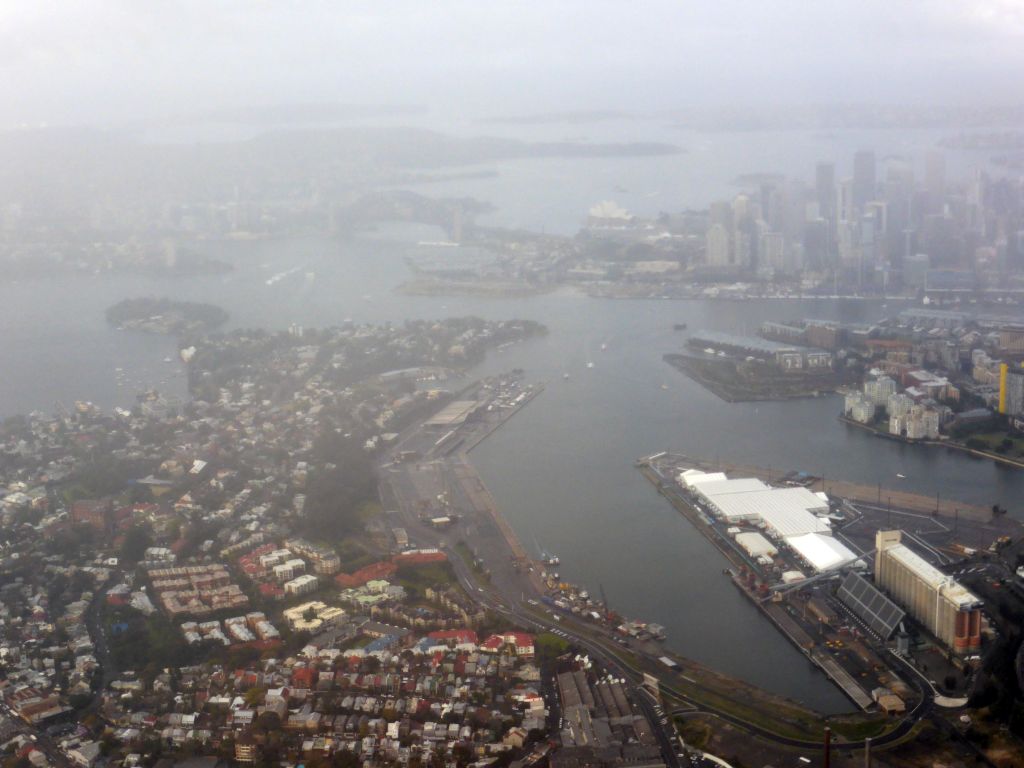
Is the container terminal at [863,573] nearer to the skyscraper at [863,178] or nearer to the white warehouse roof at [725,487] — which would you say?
the white warehouse roof at [725,487]

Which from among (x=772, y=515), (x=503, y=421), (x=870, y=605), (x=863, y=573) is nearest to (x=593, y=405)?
(x=503, y=421)

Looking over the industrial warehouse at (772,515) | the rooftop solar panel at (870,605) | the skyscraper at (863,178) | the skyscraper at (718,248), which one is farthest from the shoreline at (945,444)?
the skyscraper at (863,178)

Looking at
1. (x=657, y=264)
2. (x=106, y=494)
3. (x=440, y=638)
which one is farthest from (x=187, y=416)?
(x=657, y=264)

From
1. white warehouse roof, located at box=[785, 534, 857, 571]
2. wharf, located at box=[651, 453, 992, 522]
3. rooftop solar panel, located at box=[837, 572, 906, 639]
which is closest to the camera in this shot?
rooftop solar panel, located at box=[837, 572, 906, 639]

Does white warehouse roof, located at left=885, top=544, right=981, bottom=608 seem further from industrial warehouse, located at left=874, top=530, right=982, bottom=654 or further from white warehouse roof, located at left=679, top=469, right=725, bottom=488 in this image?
white warehouse roof, located at left=679, top=469, right=725, bottom=488

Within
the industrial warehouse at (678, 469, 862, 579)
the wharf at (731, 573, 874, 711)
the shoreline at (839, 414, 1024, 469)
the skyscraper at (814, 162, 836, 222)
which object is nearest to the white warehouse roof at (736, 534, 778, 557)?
the industrial warehouse at (678, 469, 862, 579)

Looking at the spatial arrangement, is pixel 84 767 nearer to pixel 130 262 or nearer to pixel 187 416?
pixel 187 416

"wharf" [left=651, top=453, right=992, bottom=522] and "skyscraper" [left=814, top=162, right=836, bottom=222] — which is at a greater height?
"skyscraper" [left=814, top=162, right=836, bottom=222]
